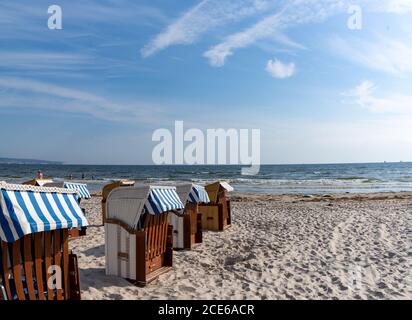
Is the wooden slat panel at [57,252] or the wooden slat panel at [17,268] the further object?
the wooden slat panel at [57,252]

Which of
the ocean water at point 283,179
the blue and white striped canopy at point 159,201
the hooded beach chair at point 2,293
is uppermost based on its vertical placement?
the blue and white striped canopy at point 159,201

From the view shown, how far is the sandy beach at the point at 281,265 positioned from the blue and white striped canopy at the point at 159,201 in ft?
3.74

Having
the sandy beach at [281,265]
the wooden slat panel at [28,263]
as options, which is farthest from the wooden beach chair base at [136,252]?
the wooden slat panel at [28,263]

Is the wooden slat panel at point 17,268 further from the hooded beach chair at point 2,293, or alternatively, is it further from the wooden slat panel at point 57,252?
the wooden slat panel at point 57,252

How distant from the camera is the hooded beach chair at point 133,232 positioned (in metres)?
5.36

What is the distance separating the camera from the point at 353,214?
12836mm

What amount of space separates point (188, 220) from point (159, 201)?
2.23 metres

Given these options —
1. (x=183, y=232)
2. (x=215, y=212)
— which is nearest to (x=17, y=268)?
(x=183, y=232)

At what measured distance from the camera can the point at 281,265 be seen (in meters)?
6.37

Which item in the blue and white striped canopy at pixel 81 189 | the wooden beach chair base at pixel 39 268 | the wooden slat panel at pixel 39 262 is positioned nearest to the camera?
the wooden beach chair base at pixel 39 268

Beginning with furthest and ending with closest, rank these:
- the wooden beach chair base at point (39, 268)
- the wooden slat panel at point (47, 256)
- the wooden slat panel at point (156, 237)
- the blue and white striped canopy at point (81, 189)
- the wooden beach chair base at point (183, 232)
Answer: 1. the blue and white striped canopy at point (81, 189)
2. the wooden beach chair base at point (183, 232)
3. the wooden slat panel at point (156, 237)
4. the wooden slat panel at point (47, 256)
5. the wooden beach chair base at point (39, 268)

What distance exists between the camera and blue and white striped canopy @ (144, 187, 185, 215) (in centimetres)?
546

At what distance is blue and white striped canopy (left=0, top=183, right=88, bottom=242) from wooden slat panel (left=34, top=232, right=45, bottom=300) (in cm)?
32

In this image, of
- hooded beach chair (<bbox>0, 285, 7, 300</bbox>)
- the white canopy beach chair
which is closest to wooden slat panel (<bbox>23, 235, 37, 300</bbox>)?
hooded beach chair (<bbox>0, 285, 7, 300</bbox>)
